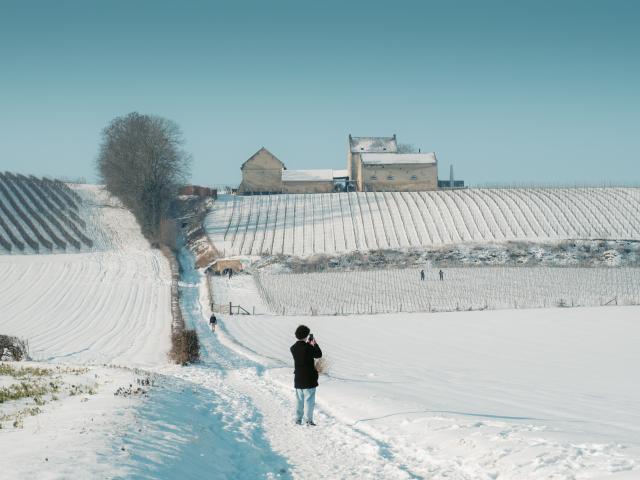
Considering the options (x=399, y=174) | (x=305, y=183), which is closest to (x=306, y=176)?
(x=305, y=183)

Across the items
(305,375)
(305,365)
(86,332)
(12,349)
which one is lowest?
(86,332)

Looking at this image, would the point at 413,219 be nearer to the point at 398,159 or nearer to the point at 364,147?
the point at 398,159

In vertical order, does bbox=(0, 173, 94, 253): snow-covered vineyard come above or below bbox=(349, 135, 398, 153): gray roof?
below

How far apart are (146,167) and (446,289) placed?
45.9 meters

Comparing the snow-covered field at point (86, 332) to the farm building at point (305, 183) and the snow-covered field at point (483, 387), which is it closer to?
the snow-covered field at point (483, 387)

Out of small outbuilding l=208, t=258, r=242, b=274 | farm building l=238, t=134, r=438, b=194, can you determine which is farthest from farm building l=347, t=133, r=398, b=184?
small outbuilding l=208, t=258, r=242, b=274

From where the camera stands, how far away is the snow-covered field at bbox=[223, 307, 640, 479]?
377 inches

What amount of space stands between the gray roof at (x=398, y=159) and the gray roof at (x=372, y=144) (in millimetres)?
10289

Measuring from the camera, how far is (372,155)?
368 feet

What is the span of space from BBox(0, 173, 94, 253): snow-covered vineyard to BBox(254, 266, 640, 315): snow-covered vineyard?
26713mm

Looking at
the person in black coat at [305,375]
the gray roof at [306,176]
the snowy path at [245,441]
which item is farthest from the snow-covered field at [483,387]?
the gray roof at [306,176]

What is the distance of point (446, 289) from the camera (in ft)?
174

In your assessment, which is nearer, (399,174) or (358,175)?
(399,174)

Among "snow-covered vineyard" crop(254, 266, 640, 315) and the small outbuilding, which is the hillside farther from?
"snow-covered vineyard" crop(254, 266, 640, 315)
